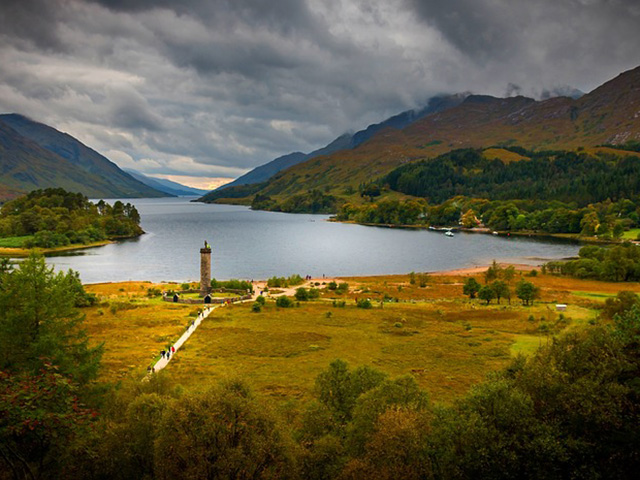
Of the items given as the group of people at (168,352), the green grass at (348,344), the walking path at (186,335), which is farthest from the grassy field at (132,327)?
the green grass at (348,344)

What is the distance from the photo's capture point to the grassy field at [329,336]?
47.4 m

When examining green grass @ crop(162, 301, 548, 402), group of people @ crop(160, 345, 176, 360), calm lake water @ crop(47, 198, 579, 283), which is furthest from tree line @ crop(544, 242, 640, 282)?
group of people @ crop(160, 345, 176, 360)

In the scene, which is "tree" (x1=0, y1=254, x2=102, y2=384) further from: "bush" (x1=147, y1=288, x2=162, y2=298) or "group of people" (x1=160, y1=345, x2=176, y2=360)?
"bush" (x1=147, y1=288, x2=162, y2=298)

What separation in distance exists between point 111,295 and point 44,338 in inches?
2676

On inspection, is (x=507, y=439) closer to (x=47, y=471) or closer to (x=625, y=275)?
(x=47, y=471)

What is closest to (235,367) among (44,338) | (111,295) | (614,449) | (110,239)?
(44,338)

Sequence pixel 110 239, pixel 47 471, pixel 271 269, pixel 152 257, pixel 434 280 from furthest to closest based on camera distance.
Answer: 1. pixel 110 239
2. pixel 152 257
3. pixel 271 269
4. pixel 434 280
5. pixel 47 471

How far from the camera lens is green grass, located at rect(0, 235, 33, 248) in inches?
6275

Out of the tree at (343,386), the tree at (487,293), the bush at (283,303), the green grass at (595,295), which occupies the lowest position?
the bush at (283,303)

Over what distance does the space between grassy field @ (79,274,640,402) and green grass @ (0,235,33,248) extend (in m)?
89.0

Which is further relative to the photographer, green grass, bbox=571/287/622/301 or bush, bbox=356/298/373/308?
green grass, bbox=571/287/622/301

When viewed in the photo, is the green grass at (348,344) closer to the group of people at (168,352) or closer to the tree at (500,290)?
the group of people at (168,352)

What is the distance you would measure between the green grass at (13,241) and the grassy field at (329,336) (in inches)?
3505

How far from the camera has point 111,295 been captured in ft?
299
